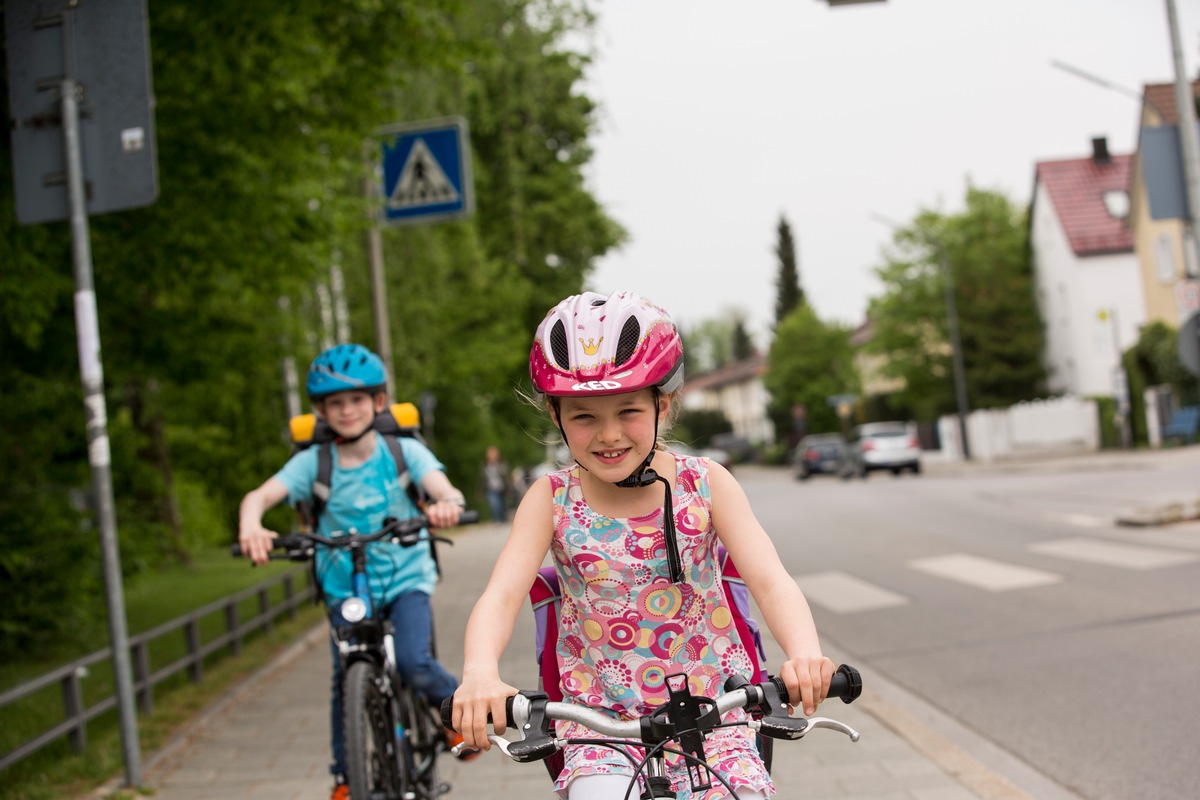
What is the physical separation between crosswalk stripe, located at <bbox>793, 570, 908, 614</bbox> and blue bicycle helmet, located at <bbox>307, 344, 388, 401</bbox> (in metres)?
7.18

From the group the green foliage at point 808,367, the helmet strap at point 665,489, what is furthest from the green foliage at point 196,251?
the green foliage at point 808,367

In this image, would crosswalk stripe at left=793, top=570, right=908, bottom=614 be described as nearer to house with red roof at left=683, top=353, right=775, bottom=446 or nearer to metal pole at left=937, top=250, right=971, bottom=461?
metal pole at left=937, top=250, right=971, bottom=461

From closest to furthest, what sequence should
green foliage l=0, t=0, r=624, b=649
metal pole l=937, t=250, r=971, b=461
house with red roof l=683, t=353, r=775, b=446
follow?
green foliage l=0, t=0, r=624, b=649, metal pole l=937, t=250, r=971, b=461, house with red roof l=683, t=353, r=775, b=446

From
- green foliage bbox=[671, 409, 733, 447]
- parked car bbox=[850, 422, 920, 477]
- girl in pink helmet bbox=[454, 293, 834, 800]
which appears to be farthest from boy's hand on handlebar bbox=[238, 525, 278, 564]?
green foliage bbox=[671, 409, 733, 447]

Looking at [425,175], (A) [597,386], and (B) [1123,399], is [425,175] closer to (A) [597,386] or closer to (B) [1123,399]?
(A) [597,386]

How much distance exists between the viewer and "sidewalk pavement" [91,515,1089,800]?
5.64m

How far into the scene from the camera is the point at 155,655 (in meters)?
11.1

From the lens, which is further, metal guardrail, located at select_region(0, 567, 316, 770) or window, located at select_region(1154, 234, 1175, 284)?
window, located at select_region(1154, 234, 1175, 284)

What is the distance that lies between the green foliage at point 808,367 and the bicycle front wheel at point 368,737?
249 ft

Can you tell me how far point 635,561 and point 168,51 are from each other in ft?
23.7

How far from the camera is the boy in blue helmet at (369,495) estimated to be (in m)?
5.06

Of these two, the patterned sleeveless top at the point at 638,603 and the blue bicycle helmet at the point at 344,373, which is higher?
the blue bicycle helmet at the point at 344,373

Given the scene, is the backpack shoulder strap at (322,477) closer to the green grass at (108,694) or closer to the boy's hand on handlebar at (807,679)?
the green grass at (108,694)

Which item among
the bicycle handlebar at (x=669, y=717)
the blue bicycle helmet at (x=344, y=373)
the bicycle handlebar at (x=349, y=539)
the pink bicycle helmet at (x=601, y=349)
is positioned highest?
the blue bicycle helmet at (x=344, y=373)
